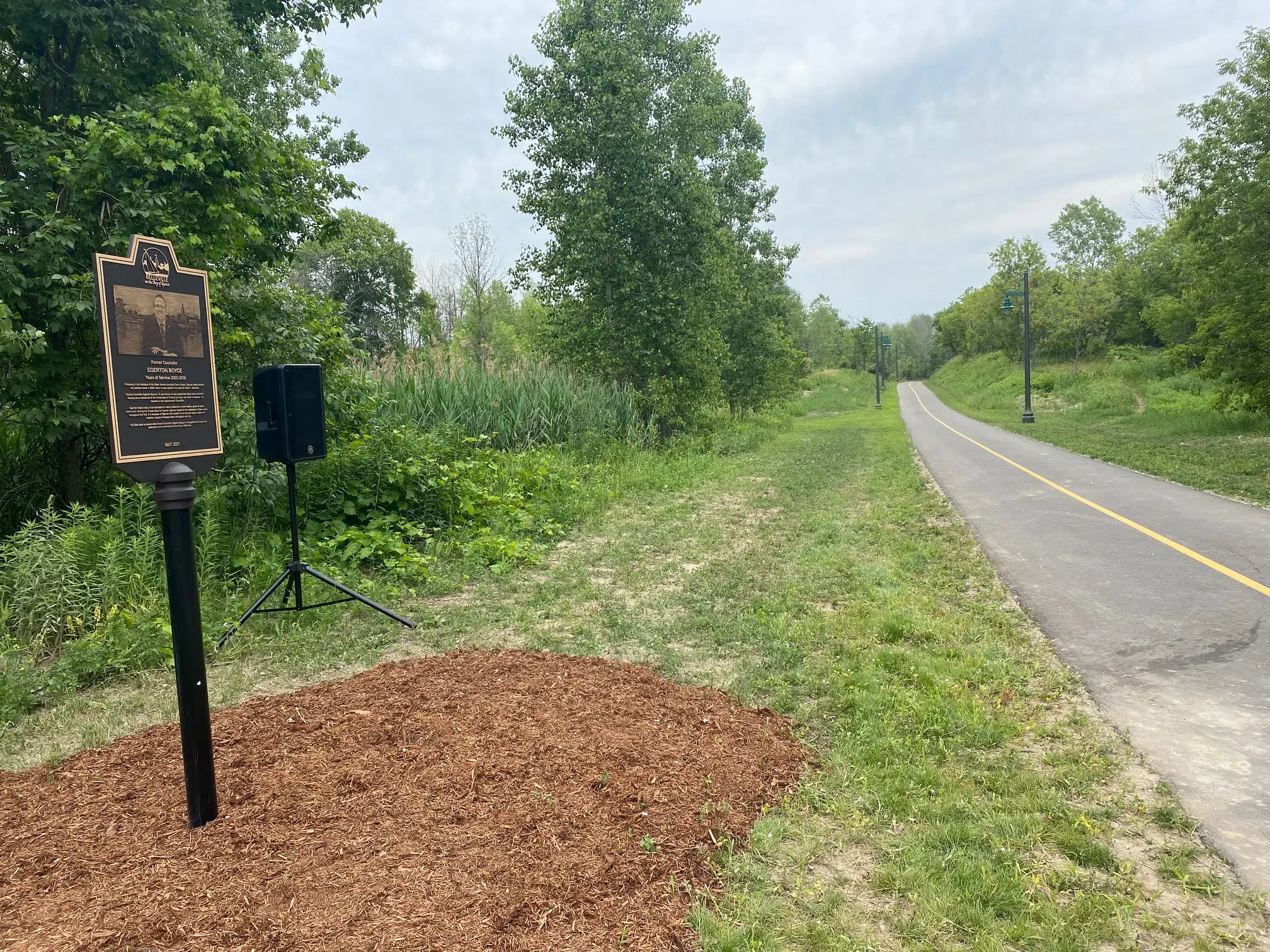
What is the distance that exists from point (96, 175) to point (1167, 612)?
32.1 ft

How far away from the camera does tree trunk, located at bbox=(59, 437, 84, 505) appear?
7.18 metres

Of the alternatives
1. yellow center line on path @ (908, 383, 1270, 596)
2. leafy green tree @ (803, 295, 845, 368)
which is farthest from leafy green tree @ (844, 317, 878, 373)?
yellow center line on path @ (908, 383, 1270, 596)

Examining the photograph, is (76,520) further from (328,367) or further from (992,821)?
(992,821)

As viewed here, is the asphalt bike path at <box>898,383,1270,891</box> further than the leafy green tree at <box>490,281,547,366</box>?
No

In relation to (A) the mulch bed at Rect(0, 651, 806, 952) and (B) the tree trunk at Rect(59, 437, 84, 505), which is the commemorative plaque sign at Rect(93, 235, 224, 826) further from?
(B) the tree trunk at Rect(59, 437, 84, 505)

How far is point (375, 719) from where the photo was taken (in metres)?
4.06

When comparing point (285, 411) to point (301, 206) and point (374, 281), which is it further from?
point (374, 281)

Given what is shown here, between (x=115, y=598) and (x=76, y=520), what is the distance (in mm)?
1488

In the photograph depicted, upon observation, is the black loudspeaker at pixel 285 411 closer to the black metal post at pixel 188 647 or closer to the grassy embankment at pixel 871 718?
the grassy embankment at pixel 871 718

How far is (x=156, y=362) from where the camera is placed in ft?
11.0

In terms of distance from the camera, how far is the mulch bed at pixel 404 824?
2.55m

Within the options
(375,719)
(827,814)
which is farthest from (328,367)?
(827,814)

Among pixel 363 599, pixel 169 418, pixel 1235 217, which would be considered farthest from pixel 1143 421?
pixel 169 418

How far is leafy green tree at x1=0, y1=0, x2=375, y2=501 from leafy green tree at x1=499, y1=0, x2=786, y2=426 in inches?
404
